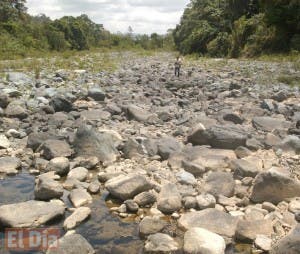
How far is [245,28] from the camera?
98.2 ft

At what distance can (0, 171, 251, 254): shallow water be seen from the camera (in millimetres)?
4930

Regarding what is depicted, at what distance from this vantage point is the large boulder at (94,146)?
7871 millimetres

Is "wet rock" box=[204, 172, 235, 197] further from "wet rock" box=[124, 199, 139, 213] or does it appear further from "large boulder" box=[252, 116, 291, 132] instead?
"large boulder" box=[252, 116, 291, 132]

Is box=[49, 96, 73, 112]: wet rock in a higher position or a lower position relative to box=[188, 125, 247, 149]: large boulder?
higher

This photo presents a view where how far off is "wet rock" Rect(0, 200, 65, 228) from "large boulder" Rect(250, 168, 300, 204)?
9.27 feet

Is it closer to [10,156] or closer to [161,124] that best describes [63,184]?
[10,156]

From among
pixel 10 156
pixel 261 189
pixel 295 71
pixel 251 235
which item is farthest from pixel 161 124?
pixel 295 71

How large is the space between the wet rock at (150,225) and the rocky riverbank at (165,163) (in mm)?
13

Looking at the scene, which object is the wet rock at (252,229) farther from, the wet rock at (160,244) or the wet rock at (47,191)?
the wet rock at (47,191)

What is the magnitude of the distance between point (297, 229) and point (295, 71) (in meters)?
14.5

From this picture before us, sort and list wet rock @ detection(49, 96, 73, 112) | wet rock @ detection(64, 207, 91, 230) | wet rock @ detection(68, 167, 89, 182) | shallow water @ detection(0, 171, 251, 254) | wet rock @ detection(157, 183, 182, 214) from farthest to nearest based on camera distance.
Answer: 1. wet rock @ detection(49, 96, 73, 112)
2. wet rock @ detection(68, 167, 89, 182)
3. wet rock @ detection(157, 183, 182, 214)
4. wet rock @ detection(64, 207, 91, 230)
5. shallow water @ detection(0, 171, 251, 254)

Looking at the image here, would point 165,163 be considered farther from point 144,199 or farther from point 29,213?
point 29,213
